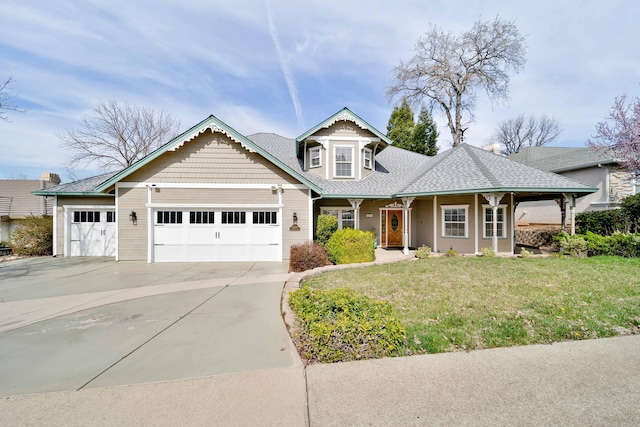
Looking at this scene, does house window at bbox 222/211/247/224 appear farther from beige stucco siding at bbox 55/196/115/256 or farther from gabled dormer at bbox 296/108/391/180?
beige stucco siding at bbox 55/196/115/256

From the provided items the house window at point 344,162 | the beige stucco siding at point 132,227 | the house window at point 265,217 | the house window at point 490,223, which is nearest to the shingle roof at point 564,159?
the house window at point 490,223

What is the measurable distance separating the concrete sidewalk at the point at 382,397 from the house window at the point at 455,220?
9.27m

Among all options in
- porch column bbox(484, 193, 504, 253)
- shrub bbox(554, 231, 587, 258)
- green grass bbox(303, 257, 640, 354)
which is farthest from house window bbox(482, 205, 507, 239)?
green grass bbox(303, 257, 640, 354)

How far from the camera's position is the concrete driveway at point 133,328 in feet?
11.0

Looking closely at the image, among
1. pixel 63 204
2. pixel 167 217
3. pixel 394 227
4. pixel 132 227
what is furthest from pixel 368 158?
pixel 63 204

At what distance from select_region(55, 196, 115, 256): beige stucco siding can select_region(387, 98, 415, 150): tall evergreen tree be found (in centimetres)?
2278

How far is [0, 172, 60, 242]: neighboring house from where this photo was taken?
15.5 m

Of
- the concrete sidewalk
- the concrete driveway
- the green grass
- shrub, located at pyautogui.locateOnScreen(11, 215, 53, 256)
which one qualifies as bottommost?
the concrete driveway

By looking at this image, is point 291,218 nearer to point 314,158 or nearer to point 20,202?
point 314,158

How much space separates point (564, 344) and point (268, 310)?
473 cm

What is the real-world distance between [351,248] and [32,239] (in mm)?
14551

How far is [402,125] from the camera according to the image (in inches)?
1051

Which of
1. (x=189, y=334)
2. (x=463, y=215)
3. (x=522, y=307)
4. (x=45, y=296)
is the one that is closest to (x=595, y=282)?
(x=522, y=307)

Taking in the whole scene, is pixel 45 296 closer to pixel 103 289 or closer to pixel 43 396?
pixel 103 289
